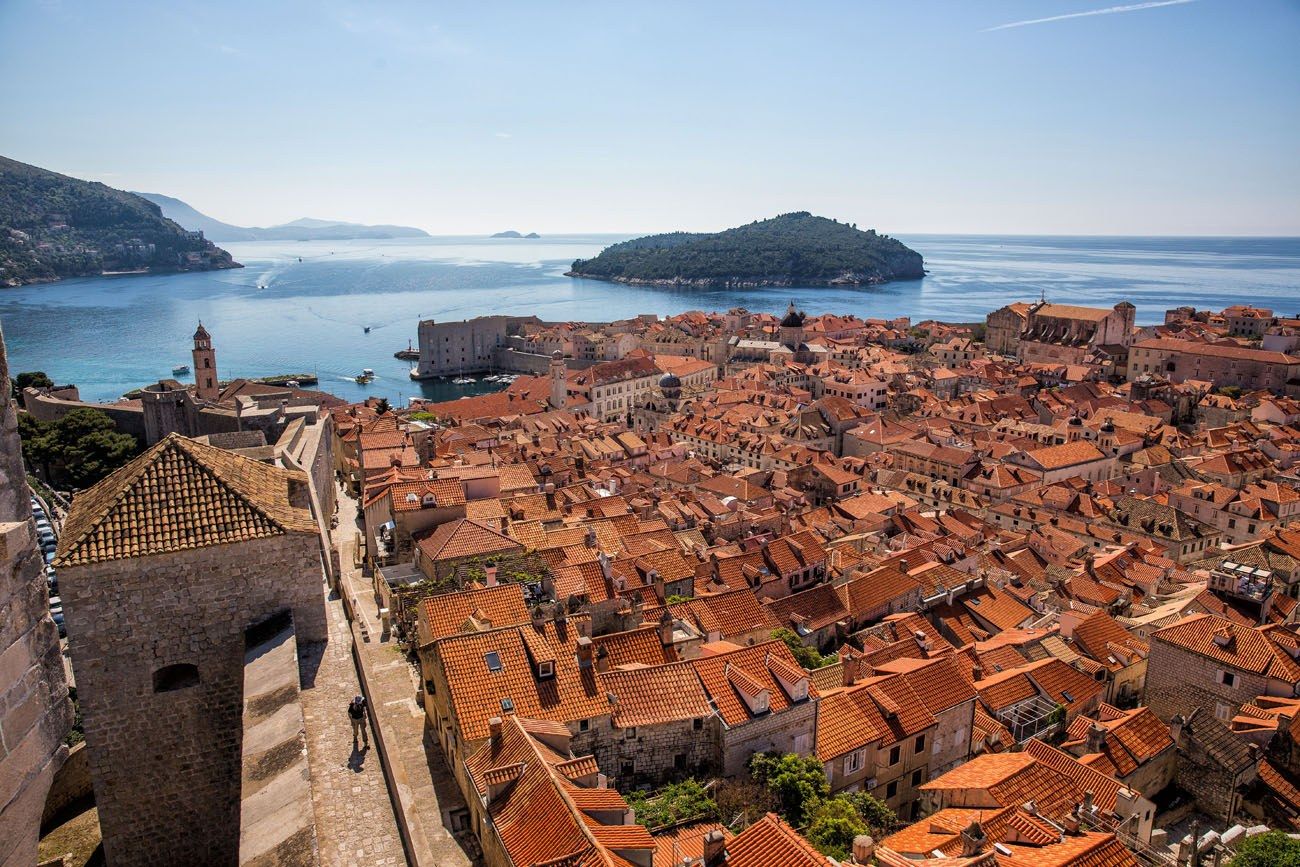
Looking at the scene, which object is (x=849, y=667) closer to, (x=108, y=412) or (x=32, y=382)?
(x=108, y=412)

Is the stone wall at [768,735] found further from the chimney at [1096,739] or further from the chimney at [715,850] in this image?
the chimney at [1096,739]

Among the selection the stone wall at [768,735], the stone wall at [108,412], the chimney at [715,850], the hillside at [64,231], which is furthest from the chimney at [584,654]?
the hillside at [64,231]

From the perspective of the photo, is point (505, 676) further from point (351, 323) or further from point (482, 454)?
point (351, 323)

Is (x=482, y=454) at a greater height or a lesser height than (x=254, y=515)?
lesser

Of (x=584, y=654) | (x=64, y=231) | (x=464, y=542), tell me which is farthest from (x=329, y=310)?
(x=584, y=654)

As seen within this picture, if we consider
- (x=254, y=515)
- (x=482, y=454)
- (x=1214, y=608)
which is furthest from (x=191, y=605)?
(x=482, y=454)

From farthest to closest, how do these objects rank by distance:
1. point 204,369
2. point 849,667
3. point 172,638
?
point 204,369, point 849,667, point 172,638
